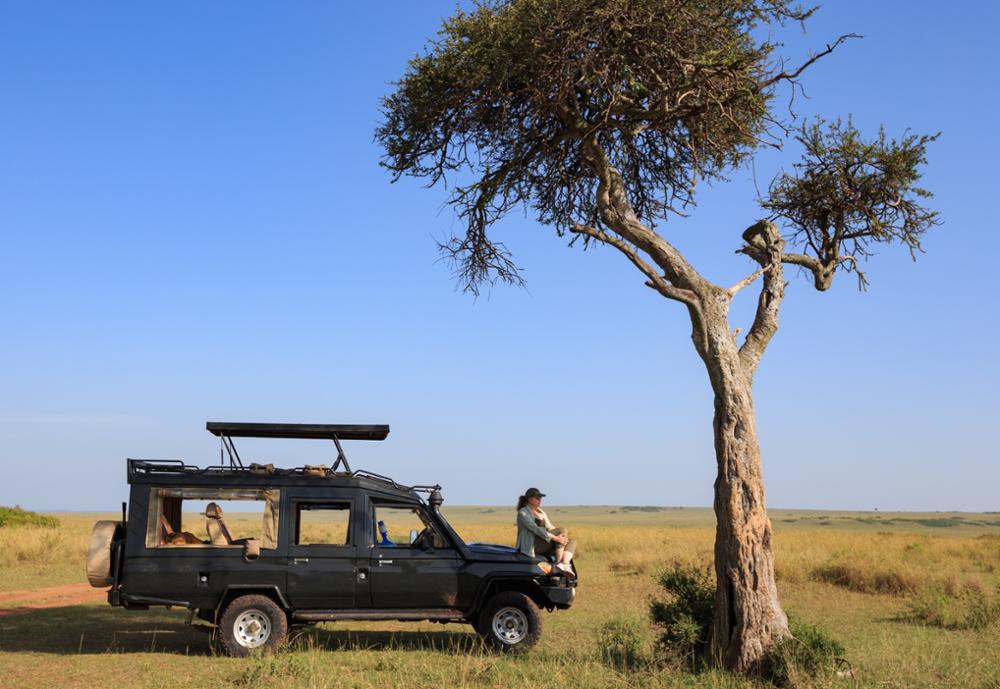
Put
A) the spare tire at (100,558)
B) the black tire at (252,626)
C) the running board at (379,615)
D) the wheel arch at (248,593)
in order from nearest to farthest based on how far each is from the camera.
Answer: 1. the spare tire at (100,558)
2. the black tire at (252,626)
3. the wheel arch at (248,593)
4. the running board at (379,615)

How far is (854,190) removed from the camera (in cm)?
1448

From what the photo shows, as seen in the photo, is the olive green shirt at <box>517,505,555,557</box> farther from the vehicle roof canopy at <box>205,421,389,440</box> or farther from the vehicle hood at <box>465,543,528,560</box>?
Answer: the vehicle roof canopy at <box>205,421,389,440</box>

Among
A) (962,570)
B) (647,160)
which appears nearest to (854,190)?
(647,160)

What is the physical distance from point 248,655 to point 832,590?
48.0 feet

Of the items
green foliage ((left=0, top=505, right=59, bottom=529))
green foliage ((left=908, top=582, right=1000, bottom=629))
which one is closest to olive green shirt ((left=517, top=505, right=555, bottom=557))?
green foliage ((left=908, top=582, right=1000, bottom=629))

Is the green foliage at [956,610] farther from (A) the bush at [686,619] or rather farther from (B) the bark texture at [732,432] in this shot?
(B) the bark texture at [732,432]

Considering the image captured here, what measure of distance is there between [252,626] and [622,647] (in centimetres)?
492

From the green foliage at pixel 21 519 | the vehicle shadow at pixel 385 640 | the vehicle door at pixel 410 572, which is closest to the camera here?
the vehicle door at pixel 410 572

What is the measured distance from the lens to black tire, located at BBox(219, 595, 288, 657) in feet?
42.7

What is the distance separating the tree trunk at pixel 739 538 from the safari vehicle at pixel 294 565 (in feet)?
10.6

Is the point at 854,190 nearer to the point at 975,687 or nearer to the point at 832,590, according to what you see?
the point at 975,687

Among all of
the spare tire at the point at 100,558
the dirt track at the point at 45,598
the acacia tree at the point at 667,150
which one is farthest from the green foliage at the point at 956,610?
the dirt track at the point at 45,598

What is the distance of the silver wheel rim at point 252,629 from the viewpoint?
13.1 m

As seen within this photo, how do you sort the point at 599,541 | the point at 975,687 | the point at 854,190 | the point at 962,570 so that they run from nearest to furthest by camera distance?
the point at 975,687
the point at 854,190
the point at 962,570
the point at 599,541
